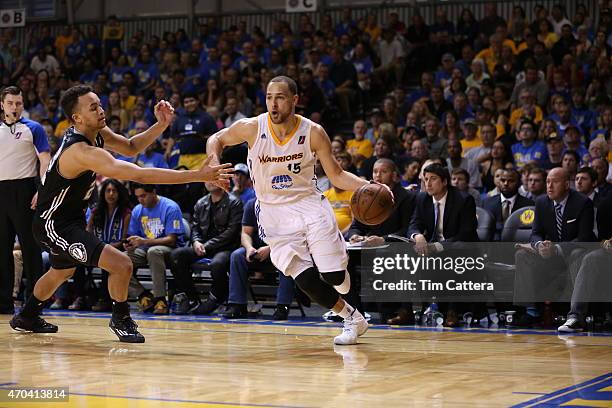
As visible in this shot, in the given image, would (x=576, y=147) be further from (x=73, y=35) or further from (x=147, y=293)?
(x=73, y=35)

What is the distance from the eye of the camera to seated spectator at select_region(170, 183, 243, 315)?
10.5 meters

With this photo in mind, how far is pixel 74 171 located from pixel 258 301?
4953mm

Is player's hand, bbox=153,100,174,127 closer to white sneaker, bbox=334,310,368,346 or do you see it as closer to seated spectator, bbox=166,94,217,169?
white sneaker, bbox=334,310,368,346

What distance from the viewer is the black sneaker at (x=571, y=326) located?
8523 mm

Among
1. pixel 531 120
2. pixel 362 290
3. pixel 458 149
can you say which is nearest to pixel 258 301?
pixel 362 290

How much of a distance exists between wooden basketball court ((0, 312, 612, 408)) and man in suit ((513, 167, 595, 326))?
60 centimetres

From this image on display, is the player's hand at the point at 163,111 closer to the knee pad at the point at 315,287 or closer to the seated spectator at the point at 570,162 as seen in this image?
the knee pad at the point at 315,287

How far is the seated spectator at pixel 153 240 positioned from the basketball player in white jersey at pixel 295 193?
11.7ft

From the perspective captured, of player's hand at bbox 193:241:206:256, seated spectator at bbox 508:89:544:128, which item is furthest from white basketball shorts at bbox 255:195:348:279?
seated spectator at bbox 508:89:544:128

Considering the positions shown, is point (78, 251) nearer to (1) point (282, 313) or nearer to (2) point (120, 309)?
(2) point (120, 309)

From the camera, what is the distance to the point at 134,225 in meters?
11.1

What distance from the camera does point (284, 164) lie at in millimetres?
7254

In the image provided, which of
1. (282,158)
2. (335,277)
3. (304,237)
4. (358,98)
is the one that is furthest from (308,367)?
(358,98)

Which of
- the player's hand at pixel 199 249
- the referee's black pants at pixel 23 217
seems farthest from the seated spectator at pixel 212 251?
the referee's black pants at pixel 23 217
